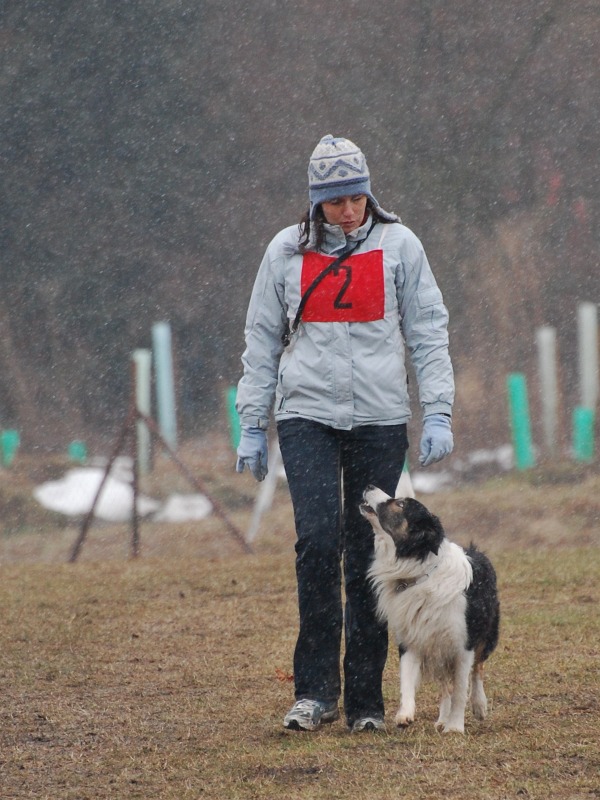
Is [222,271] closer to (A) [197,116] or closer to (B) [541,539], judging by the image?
(A) [197,116]

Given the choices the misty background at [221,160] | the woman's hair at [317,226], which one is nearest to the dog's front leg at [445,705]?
the woman's hair at [317,226]

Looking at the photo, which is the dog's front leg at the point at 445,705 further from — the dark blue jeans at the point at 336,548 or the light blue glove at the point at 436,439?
the light blue glove at the point at 436,439

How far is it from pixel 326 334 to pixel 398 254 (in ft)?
1.14

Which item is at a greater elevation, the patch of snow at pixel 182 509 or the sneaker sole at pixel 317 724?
the sneaker sole at pixel 317 724

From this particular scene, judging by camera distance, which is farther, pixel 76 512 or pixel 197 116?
pixel 197 116

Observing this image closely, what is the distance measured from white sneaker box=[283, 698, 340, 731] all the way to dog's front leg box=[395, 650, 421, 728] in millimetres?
241

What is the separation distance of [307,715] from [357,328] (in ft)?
4.17

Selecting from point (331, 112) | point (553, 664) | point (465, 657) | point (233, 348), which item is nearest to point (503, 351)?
point (233, 348)

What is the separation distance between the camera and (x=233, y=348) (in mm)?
21469

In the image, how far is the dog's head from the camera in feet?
13.4

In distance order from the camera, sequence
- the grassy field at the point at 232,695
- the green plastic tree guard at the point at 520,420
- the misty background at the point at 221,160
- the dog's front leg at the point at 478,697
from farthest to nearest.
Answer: the misty background at the point at 221,160
the green plastic tree guard at the point at 520,420
the dog's front leg at the point at 478,697
the grassy field at the point at 232,695

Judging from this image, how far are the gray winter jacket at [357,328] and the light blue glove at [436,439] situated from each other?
0.03 meters

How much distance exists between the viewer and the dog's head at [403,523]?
4.08 m

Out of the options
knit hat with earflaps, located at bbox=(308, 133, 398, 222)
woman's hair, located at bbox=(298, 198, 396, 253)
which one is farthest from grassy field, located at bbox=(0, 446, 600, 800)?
knit hat with earflaps, located at bbox=(308, 133, 398, 222)
